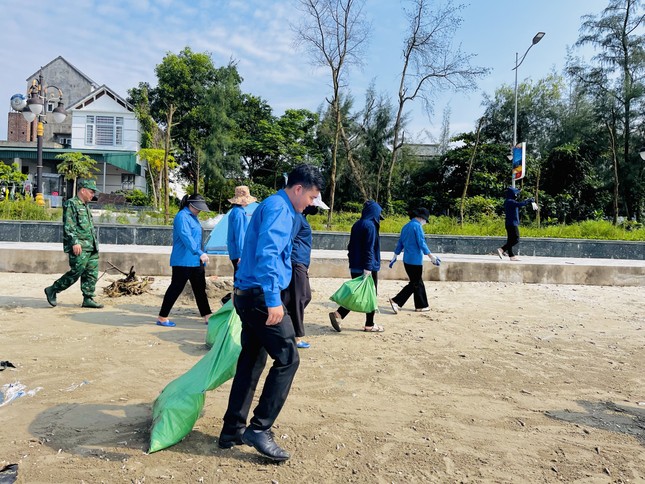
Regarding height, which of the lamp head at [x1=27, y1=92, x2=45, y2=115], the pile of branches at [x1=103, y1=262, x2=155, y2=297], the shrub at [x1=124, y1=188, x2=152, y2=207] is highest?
the lamp head at [x1=27, y1=92, x2=45, y2=115]

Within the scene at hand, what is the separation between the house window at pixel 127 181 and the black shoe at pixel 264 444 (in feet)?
114

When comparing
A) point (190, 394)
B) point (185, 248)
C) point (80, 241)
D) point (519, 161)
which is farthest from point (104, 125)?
point (190, 394)

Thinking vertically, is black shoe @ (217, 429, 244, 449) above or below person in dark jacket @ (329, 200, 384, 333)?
below

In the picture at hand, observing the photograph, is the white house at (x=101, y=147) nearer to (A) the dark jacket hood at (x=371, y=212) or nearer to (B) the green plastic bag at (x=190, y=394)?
(A) the dark jacket hood at (x=371, y=212)

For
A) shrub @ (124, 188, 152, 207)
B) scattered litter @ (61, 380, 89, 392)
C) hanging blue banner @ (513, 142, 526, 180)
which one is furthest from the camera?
shrub @ (124, 188, 152, 207)

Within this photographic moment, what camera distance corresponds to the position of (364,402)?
3.88 metres

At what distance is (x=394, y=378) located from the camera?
449 cm

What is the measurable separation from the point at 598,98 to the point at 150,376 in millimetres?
28924

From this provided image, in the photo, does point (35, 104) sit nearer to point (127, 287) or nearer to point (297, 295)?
point (127, 287)

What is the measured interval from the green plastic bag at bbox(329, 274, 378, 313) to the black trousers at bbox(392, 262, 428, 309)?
5.01ft

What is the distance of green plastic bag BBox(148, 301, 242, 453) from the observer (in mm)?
2951

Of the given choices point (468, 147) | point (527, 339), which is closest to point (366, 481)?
point (527, 339)

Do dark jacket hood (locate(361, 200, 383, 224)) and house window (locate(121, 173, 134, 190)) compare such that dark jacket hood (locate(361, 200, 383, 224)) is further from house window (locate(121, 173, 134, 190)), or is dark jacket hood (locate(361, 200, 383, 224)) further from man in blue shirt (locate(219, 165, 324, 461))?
house window (locate(121, 173, 134, 190))

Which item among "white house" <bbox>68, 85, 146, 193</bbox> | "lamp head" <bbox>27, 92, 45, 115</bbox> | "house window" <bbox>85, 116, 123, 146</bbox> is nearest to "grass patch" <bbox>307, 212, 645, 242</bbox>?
"lamp head" <bbox>27, 92, 45, 115</bbox>
